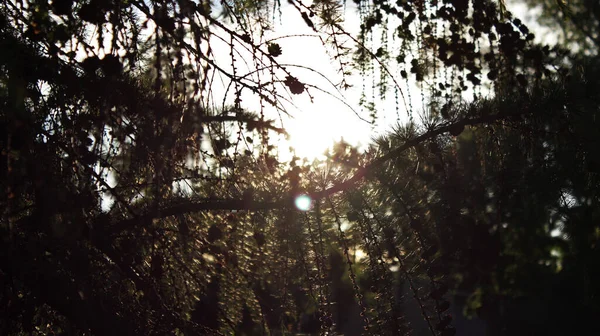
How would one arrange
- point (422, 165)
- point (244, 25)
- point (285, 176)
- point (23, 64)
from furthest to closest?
point (422, 165), point (285, 176), point (244, 25), point (23, 64)

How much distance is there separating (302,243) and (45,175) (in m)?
0.86

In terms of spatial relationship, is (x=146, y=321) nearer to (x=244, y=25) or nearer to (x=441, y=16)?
(x=244, y=25)

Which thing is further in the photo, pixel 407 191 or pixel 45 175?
pixel 407 191

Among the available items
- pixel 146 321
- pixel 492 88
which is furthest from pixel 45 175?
pixel 492 88

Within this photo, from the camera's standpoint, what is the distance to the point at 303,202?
1789mm

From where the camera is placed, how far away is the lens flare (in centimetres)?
178

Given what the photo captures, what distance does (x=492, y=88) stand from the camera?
6.45 feet

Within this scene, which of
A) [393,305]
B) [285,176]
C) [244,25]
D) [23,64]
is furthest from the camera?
[285,176]

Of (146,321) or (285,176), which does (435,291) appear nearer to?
(285,176)

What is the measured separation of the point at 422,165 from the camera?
1855 mm

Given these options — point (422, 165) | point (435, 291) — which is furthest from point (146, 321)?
point (422, 165)

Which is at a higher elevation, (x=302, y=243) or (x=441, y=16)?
(x=441, y=16)

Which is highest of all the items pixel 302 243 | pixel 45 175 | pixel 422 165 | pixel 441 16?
pixel 441 16

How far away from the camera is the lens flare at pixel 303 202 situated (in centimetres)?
178
